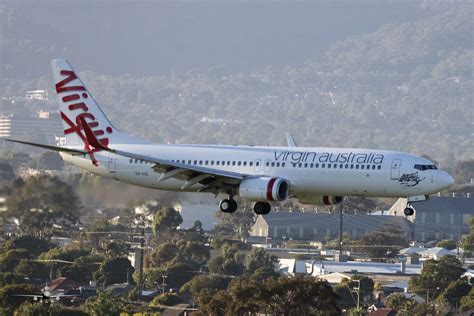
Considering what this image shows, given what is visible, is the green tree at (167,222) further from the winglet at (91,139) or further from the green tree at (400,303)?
the winglet at (91,139)

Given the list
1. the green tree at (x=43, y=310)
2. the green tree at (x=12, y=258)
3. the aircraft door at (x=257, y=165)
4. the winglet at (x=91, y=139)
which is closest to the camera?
the winglet at (x=91, y=139)

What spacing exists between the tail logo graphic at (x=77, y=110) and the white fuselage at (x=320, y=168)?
160 inches

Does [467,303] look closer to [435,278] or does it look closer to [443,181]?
[435,278]

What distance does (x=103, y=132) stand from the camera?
287ft

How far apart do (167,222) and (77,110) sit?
76.5 metres

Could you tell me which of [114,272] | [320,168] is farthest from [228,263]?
[320,168]

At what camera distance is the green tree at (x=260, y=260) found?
142 m

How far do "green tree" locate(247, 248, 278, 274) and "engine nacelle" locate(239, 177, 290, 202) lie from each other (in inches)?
2371

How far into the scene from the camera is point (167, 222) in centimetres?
16462

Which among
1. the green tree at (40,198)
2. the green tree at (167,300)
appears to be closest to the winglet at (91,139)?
the green tree at (40,198)

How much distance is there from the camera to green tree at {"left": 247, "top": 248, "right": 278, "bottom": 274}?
142 m

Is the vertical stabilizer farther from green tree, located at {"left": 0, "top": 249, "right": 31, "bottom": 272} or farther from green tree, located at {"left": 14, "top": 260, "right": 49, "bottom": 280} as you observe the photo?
green tree, located at {"left": 0, "top": 249, "right": 31, "bottom": 272}

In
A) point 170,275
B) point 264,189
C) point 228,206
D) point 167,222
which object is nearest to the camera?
point 264,189

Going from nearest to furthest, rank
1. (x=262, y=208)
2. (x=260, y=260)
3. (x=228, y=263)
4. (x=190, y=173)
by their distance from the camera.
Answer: (x=190, y=173) → (x=262, y=208) → (x=228, y=263) → (x=260, y=260)
